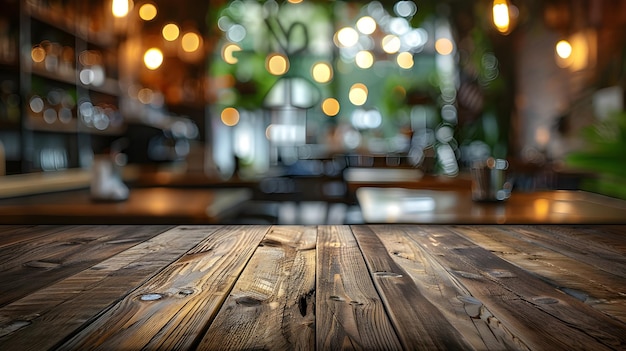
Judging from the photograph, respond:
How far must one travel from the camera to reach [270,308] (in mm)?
842

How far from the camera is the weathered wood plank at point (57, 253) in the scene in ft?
3.36

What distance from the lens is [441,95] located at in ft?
28.1

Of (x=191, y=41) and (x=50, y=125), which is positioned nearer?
(x=50, y=125)

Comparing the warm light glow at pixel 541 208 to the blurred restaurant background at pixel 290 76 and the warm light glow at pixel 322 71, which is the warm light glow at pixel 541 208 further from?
the warm light glow at pixel 322 71

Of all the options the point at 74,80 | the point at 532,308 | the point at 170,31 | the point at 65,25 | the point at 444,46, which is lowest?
the point at 532,308

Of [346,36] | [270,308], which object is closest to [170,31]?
[346,36]

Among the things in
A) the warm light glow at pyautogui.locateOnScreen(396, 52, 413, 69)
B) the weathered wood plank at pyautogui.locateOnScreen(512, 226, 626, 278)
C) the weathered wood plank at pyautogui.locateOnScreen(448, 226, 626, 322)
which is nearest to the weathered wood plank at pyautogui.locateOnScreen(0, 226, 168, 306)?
the weathered wood plank at pyautogui.locateOnScreen(448, 226, 626, 322)

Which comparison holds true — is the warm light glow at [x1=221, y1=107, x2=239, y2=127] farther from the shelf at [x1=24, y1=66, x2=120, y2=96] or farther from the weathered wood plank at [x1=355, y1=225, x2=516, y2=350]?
the weathered wood plank at [x1=355, y1=225, x2=516, y2=350]

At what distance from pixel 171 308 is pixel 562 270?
71 centimetres

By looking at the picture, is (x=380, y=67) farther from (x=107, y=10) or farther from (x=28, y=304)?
(x=28, y=304)

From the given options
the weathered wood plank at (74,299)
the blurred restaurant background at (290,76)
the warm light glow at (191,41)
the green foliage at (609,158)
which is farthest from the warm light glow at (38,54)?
the weathered wood plank at (74,299)

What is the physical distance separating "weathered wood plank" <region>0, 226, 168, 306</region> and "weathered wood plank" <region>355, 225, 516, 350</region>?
59 centimetres

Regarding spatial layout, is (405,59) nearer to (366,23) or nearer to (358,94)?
(358,94)

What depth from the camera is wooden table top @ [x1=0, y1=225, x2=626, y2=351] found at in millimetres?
722
